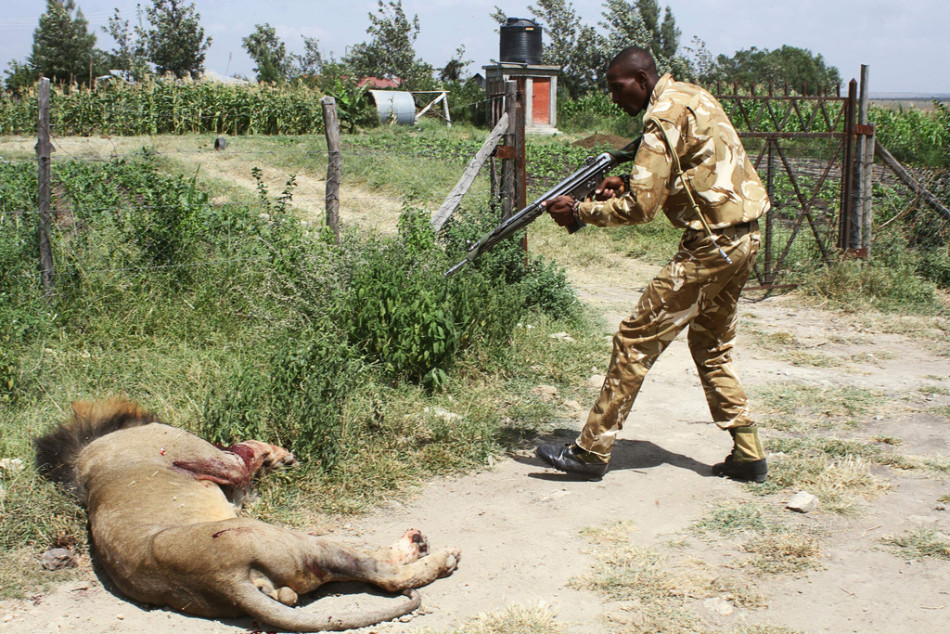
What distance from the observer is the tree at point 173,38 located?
161ft

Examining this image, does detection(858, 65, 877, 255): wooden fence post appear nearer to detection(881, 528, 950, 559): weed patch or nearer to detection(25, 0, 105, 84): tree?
detection(881, 528, 950, 559): weed patch

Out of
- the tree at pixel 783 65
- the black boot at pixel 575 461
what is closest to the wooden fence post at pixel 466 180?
the black boot at pixel 575 461

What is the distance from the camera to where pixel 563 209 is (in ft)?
14.1

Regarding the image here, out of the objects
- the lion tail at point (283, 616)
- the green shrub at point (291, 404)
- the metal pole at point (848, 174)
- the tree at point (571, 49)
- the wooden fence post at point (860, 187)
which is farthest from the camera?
the tree at point (571, 49)

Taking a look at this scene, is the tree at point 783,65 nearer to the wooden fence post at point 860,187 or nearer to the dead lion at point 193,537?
the wooden fence post at point 860,187

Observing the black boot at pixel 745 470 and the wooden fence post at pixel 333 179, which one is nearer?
the black boot at pixel 745 470

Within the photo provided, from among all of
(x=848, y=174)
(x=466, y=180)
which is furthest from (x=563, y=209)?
(x=848, y=174)

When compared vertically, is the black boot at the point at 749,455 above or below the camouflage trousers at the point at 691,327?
below

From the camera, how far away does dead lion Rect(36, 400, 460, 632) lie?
119 inches

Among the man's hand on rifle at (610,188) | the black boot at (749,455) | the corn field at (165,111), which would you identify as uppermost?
the corn field at (165,111)

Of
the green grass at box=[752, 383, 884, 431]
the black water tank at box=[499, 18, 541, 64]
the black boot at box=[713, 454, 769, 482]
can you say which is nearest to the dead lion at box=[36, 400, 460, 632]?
the black boot at box=[713, 454, 769, 482]

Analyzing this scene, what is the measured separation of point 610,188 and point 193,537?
8.74 feet

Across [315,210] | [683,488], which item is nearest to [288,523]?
[683,488]

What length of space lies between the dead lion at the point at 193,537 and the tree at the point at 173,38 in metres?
49.2
